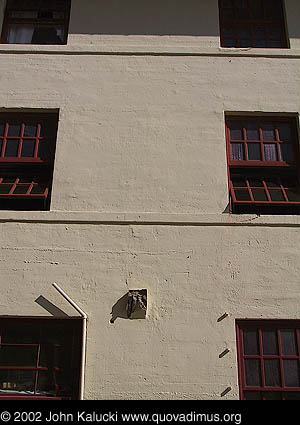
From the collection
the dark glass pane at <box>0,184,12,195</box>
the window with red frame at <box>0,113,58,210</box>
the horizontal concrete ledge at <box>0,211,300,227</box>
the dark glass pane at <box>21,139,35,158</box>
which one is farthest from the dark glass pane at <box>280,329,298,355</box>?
the dark glass pane at <box>21,139,35,158</box>

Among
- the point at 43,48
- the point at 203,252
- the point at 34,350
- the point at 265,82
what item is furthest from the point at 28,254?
the point at 265,82

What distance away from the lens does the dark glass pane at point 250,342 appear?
7.34 meters

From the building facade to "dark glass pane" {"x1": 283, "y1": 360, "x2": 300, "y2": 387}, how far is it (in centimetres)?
2

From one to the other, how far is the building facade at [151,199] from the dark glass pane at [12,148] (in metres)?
0.02

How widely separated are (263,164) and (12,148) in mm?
3846

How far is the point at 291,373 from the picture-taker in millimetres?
7219

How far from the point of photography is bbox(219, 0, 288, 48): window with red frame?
9.76 m

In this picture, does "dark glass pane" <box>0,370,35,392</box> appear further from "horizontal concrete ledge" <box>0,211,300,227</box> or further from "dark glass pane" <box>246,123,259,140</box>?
"dark glass pane" <box>246,123,259,140</box>

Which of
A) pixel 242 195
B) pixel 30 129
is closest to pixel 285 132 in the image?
pixel 242 195

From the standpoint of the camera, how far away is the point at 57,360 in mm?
7340

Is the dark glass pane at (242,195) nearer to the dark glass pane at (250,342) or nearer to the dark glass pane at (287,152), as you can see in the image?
the dark glass pane at (287,152)

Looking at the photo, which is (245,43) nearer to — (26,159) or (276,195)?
(276,195)

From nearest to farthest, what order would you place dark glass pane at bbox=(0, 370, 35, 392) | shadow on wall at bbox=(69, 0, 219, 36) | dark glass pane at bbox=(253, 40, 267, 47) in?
dark glass pane at bbox=(0, 370, 35, 392) → shadow on wall at bbox=(69, 0, 219, 36) → dark glass pane at bbox=(253, 40, 267, 47)

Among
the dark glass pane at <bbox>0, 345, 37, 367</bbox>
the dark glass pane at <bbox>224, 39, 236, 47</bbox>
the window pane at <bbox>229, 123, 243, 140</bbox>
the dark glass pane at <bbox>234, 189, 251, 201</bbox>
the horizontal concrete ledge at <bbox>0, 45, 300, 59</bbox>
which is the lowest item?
the dark glass pane at <bbox>0, 345, 37, 367</bbox>
